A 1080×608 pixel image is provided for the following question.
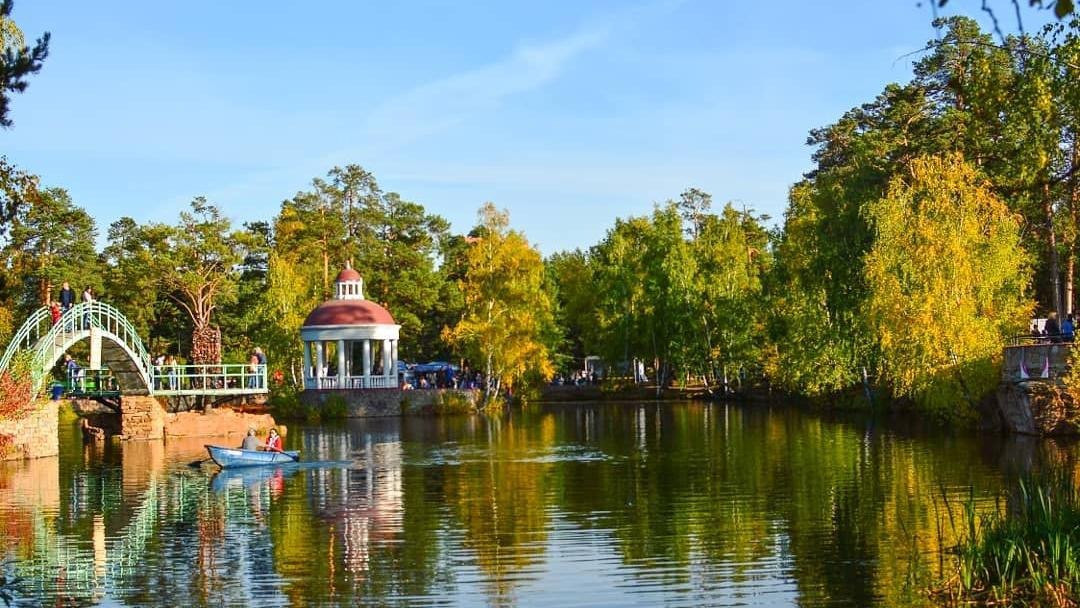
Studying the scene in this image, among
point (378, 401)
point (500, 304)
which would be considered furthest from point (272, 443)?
point (500, 304)

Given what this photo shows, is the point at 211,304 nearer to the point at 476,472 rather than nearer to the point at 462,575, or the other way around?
the point at 476,472

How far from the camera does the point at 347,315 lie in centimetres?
7138

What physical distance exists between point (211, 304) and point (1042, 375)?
5692 cm

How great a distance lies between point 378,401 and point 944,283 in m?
35.0

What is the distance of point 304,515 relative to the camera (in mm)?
27172

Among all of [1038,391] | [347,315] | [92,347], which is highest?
[347,315]

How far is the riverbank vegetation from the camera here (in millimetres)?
44812

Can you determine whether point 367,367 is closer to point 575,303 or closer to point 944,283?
point 575,303

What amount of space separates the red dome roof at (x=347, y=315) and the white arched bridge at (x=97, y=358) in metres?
8.52

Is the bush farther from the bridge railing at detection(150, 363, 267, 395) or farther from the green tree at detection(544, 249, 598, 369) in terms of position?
the green tree at detection(544, 249, 598, 369)

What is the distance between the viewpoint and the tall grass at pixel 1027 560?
48.4 feet

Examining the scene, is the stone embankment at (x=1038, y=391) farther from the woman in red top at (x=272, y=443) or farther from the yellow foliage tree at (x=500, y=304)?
the yellow foliage tree at (x=500, y=304)

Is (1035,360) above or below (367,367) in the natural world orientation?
below

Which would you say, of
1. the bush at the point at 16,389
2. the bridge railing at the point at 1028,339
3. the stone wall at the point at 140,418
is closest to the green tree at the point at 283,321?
the stone wall at the point at 140,418
